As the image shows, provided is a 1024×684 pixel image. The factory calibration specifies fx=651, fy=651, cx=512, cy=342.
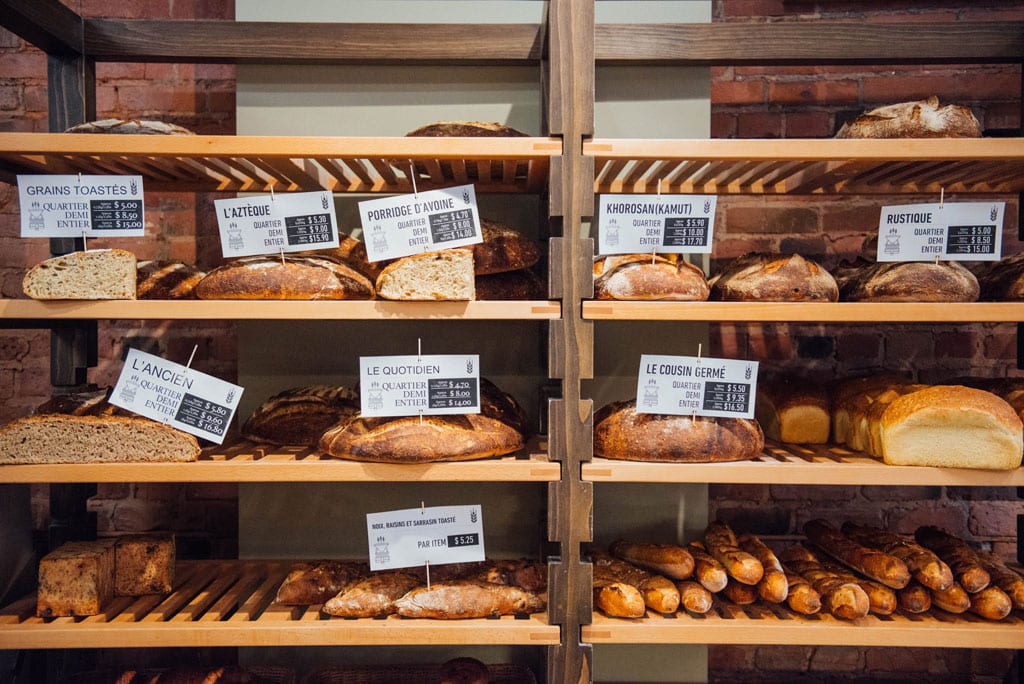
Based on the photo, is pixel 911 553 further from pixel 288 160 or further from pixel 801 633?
pixel 288 160

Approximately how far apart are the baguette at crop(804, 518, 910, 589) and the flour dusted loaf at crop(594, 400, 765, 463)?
43 cm

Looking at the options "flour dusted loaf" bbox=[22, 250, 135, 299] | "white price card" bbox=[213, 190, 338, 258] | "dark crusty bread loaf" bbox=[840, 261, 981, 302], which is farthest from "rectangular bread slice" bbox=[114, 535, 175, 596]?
"dark crusty bread loaf" bbox=[840, 261, 981, 302]

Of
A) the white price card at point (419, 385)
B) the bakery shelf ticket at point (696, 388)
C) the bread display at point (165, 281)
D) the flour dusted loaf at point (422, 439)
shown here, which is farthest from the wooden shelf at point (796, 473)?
the bread display at point (165, 281)

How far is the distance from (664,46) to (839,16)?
829 mm

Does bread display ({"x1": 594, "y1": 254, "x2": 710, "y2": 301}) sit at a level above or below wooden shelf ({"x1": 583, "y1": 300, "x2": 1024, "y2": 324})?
above

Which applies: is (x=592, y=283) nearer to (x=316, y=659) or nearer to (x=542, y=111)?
(x=542, y=111)

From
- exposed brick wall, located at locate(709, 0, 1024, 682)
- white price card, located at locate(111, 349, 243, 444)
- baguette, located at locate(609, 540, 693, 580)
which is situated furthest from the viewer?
exposed brick wall, located at locate(709, 0, 1024, 682)

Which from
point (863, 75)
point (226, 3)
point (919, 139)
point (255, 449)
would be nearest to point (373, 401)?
point (255, 449)

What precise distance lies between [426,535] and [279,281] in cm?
75

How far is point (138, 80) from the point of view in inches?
88.4

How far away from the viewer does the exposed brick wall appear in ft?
7.39

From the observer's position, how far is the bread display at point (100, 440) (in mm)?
1604

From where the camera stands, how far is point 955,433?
1636mm

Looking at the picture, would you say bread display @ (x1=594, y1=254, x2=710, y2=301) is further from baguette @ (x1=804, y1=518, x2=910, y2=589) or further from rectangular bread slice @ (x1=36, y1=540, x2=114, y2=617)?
rectangular bread slice @ (x1=36, y1=540, x2=114, y2=617)
